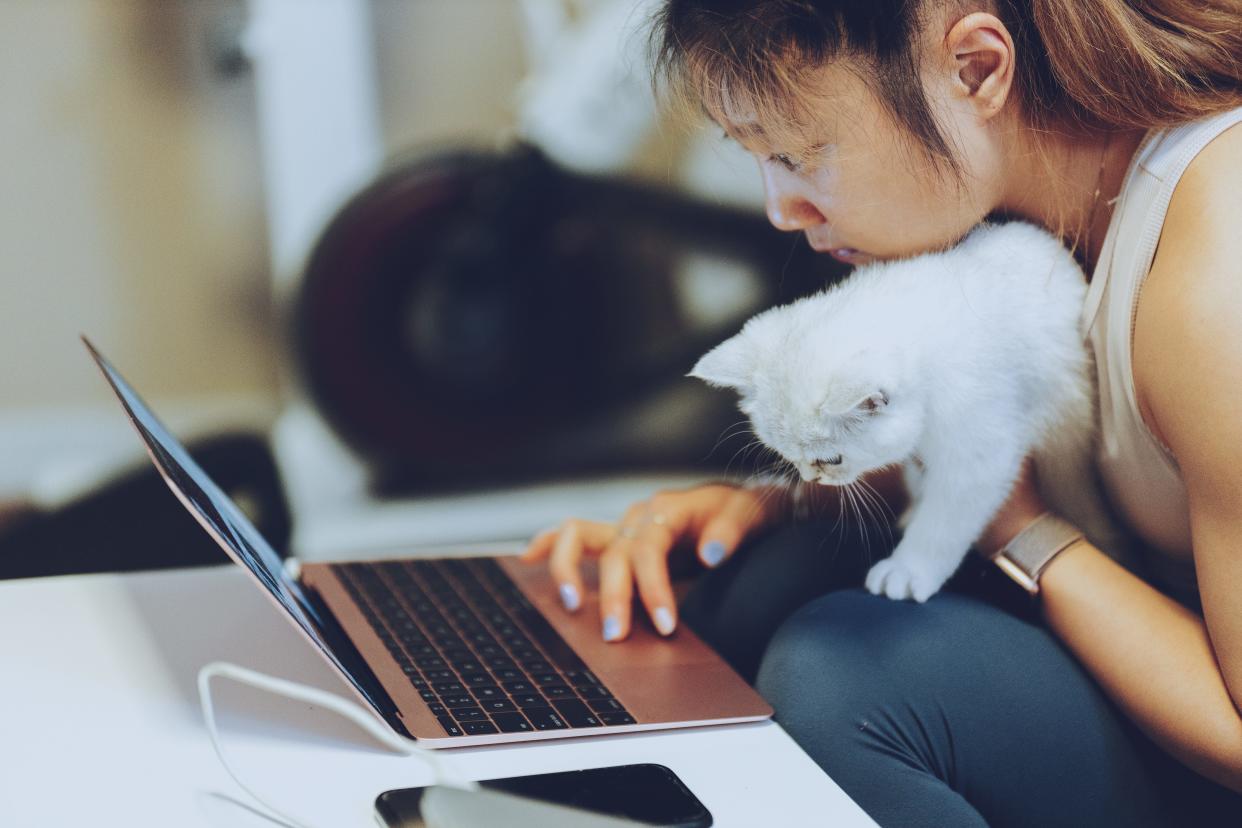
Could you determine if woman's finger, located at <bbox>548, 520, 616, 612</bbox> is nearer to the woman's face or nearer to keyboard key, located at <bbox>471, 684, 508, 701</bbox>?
keyboard key, located at <bbox>471, 684, 508, 701</bbox>

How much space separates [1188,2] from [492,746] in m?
0.64

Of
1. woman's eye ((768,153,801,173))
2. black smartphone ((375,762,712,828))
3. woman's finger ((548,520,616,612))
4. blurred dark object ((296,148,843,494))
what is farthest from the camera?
blurred dark object ((296,148,843,494))

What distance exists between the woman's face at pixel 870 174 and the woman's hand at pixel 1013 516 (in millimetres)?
186

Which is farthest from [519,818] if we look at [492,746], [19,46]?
[19,46]

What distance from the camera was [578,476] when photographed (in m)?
2.02

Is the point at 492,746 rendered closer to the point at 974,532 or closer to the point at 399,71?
the point at 974,532

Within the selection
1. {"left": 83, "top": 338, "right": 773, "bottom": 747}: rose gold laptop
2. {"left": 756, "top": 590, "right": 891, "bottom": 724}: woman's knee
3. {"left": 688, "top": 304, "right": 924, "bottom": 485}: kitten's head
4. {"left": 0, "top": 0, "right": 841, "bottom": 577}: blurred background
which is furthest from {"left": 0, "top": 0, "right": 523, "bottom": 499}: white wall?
{"left": 756, "top": 590, "right": 891, "bottom": 724}: woman's knee

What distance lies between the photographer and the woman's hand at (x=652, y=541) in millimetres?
901

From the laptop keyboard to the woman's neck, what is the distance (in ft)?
1.48

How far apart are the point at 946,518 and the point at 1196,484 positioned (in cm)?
18

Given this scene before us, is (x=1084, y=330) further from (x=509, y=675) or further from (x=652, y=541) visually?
(x=509, y=675)

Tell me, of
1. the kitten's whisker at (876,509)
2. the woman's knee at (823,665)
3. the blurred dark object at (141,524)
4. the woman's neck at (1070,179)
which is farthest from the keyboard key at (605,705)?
the blurred dark object at (141,524)

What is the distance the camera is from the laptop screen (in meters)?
0.68

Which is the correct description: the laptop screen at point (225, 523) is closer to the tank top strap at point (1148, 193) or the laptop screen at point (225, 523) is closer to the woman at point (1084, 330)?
the woman at point (1084, 330)
